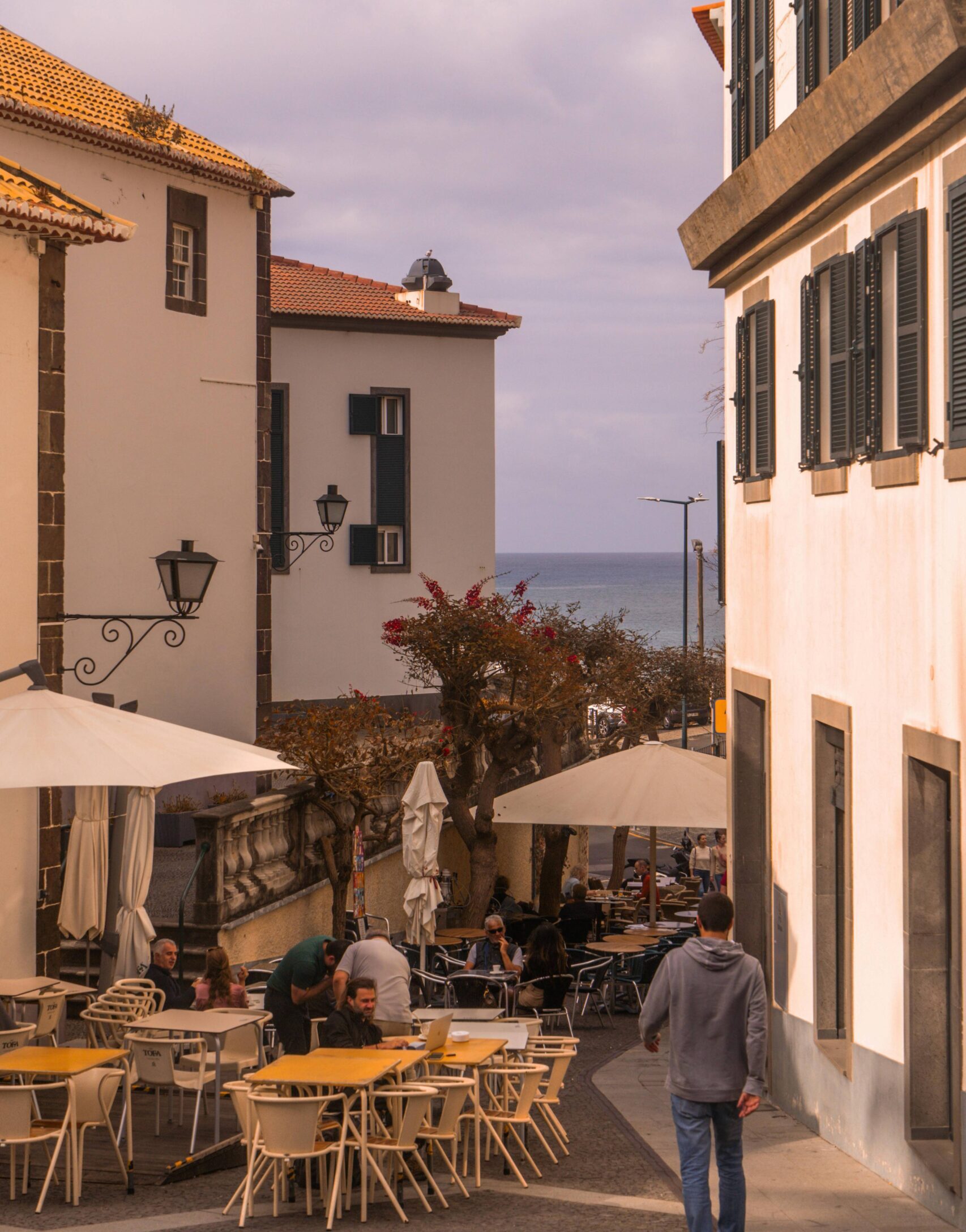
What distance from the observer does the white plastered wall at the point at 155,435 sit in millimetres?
22547

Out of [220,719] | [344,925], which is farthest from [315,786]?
[220,719]

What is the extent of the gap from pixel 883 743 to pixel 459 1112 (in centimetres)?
358

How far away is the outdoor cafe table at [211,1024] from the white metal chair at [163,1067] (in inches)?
3.1

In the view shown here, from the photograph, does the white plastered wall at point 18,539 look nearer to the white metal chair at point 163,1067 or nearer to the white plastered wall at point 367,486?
the white metal chair at point 163,1067

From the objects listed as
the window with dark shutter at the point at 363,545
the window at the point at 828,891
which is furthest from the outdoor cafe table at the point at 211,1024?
the window with dark shutter at the point at 363,545

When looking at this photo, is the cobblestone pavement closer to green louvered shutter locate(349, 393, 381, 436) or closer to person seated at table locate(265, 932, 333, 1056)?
person seated at table locate(265, 932, 333, 1056)

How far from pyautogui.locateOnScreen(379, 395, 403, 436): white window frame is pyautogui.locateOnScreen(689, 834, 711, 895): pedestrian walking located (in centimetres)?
1097

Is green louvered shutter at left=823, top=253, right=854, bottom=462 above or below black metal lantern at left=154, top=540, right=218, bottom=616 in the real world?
above

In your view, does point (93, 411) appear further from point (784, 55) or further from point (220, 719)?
point (784, 55)

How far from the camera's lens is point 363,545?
3350 cm

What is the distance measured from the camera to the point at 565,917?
20.2 m

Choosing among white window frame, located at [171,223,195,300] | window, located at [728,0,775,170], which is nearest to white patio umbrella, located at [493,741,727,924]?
window, located at [728,0,775,170]

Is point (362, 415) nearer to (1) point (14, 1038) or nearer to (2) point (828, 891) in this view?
(2) point (828, 891)

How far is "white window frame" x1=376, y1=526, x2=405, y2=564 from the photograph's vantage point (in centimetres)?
3381
